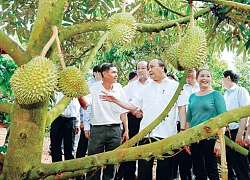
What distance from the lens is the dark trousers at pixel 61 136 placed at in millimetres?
3994

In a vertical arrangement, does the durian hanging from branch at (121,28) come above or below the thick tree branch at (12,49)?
above

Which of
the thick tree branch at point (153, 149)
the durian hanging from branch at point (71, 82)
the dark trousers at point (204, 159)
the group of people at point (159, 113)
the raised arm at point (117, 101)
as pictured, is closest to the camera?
the thick tree branch at point (153, 149)

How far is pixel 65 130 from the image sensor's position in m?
4.07

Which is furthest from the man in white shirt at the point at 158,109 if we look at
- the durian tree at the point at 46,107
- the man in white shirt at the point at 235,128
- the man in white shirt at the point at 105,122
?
the durian tree at the point at 46,107

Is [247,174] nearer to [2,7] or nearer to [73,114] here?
[73,114]

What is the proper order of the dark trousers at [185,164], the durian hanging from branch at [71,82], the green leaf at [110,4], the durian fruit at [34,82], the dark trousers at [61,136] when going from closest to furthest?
the durian fruit at [34,82], the durian hanging from branch at [71,82], the green leaf at [110,4], the dark trousers at [185,164], the dark trousers at [61,136]

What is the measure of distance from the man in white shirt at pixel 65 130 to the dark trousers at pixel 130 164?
729 millimetres

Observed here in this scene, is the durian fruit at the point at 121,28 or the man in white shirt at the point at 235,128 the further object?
the man in white shirt at the point at 235,128

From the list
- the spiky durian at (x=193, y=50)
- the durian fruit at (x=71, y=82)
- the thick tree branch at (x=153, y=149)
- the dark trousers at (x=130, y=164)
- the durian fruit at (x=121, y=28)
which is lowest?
the dark trousers at (x=130, y=164)

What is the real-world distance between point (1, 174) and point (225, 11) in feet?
3.87

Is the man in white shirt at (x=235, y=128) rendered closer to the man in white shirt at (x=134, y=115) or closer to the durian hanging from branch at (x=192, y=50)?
the man in white shirt at (x=134, y=115)

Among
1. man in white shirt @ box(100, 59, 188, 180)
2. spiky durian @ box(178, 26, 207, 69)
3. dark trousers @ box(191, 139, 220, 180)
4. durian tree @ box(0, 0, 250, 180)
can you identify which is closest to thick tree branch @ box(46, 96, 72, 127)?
durian tree @ box(0, 0, 250, 180)

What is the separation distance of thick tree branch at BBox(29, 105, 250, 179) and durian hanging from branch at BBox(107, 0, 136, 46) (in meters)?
0.45

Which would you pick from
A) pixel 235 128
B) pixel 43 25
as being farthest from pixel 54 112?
pixel 235 128
